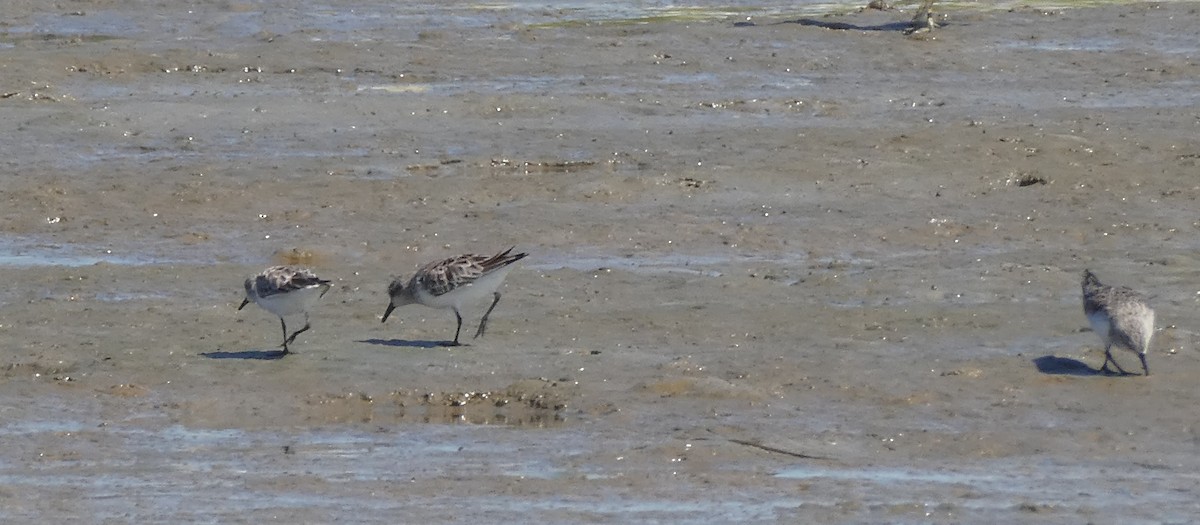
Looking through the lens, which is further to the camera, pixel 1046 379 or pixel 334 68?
pixel 334 68

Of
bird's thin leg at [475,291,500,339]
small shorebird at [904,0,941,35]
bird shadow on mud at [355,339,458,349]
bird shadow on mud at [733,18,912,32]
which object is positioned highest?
small shorebird at [904,0,941,35]

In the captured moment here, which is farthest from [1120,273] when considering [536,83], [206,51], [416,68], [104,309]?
[206,51]

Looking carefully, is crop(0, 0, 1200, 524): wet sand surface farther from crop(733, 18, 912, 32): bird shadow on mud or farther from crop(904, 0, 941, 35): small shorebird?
crop(904, 0, 941, 35): small shorebird

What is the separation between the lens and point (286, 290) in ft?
37.2

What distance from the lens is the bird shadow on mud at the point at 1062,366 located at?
11188 millimetres

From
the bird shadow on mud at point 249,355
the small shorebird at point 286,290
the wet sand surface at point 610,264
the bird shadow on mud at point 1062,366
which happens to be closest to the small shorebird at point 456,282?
the wet sand surface at point 610,264

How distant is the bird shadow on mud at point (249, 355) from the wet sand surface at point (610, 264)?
0.11 metres

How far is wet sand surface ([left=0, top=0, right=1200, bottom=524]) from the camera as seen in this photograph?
9344mm

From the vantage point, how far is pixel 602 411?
10.5 meters

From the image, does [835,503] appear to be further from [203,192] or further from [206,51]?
[206,51]

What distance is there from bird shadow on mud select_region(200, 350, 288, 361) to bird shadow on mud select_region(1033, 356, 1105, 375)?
14.1 feet

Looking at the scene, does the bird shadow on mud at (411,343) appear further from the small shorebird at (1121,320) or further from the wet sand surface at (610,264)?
the small shorebird at (1121,320)

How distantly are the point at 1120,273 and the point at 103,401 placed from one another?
21.8 feet

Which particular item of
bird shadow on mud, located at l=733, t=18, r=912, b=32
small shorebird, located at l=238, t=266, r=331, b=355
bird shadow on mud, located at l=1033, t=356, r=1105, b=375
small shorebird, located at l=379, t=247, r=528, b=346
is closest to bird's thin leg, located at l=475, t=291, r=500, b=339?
small shorebird, located at l=379, t=247, r=528, b=346
